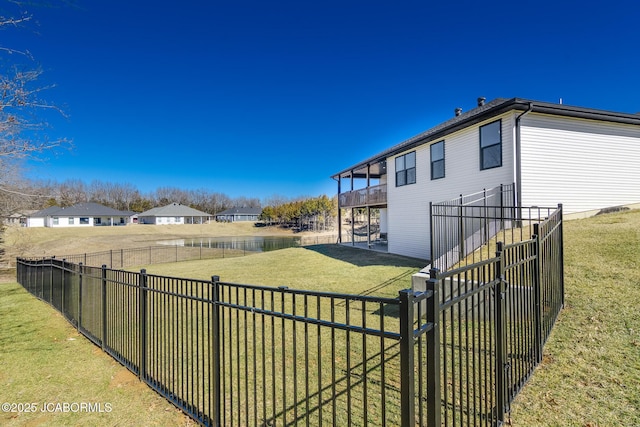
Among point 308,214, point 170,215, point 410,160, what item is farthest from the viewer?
point 170,215

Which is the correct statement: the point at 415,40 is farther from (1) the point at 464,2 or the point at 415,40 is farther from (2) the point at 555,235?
(2) the point at 555,235

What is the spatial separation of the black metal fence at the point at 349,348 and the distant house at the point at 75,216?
66.3 metres

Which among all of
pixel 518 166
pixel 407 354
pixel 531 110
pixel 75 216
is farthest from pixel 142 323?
pixel 75 216

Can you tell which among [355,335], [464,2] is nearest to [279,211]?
[464,2]

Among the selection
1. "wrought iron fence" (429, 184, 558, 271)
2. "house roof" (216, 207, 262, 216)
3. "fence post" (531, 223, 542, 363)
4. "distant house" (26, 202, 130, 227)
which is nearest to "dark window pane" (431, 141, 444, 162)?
"wrought iron fence" (429, 184, 558, 271)

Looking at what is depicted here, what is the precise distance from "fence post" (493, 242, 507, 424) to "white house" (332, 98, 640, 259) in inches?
319

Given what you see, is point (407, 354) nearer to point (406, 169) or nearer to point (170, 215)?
point (406, 169)

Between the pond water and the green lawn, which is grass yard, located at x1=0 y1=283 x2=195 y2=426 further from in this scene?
the pond water

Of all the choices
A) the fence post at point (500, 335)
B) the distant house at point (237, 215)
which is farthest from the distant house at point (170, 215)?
the fence post at point (500, 335)

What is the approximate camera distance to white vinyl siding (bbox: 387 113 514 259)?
33.3ft

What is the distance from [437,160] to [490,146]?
102 inches

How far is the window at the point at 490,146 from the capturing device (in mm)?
10281

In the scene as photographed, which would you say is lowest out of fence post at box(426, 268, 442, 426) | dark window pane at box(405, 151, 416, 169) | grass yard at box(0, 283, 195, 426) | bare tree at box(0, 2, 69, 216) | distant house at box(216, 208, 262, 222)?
grass yard at box(0, 283, 195, 426)

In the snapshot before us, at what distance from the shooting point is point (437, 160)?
13008mm
